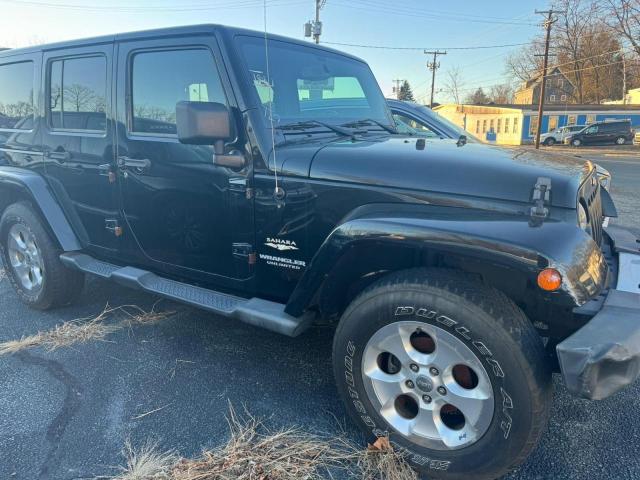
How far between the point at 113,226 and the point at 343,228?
1963mm

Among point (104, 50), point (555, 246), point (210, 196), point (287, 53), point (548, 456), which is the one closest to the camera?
point (555, 246)

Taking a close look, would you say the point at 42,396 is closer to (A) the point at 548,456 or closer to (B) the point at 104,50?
(B) the point at 104,50

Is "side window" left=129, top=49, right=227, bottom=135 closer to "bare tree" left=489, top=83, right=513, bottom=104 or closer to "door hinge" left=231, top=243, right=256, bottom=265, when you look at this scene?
"door hinge" left=231, top=243, right=256, bottom=265

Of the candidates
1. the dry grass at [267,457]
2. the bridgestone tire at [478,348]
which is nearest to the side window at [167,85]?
the bridgestone tire at [478,348]

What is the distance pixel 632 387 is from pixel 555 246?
1671 mm

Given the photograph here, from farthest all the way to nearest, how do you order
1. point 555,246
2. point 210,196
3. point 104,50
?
point 104,50 < point 210,196 < point 555,246

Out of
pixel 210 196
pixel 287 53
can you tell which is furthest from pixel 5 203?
pixel 287 53

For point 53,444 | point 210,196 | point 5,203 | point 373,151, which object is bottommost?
point 53,444

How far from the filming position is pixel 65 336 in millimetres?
3527

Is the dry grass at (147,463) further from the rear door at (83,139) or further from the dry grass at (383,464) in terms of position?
the rear door at (83,139)

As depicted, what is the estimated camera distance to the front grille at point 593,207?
232cm

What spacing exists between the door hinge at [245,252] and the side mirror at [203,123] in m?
0.58

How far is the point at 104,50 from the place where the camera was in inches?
127

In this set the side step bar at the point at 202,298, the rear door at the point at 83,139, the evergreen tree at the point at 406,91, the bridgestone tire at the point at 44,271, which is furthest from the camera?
the evergreen tree at the point at 406,91
